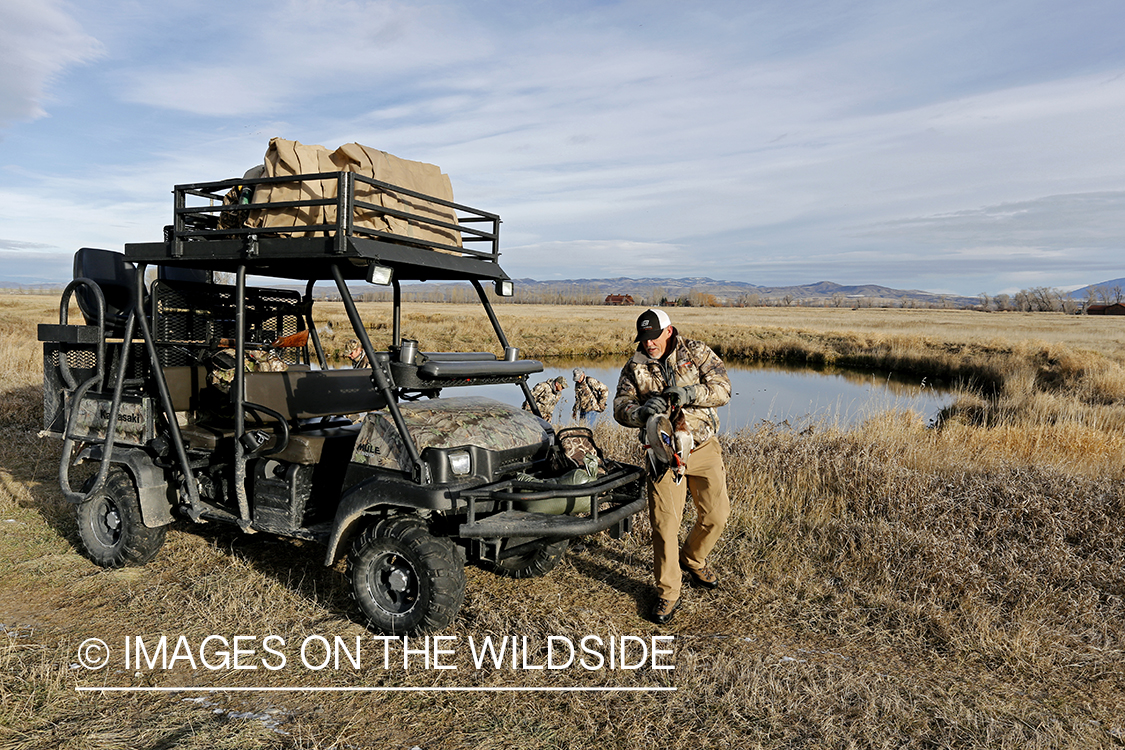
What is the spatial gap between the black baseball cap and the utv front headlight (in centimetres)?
134

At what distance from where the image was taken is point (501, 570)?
17.3 feet

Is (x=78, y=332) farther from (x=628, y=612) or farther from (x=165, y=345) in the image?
(x=628, y=612)

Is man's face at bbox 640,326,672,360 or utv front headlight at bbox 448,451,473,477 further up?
man's face at bbox 640,326,672,360

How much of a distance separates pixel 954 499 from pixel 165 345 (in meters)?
6.31

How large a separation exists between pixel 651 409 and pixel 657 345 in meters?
0.54

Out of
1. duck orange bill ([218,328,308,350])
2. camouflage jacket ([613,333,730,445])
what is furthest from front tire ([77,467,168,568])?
camouflage jacket ([613,333,730,445])

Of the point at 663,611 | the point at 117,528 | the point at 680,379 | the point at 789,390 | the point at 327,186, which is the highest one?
the point at 327,186

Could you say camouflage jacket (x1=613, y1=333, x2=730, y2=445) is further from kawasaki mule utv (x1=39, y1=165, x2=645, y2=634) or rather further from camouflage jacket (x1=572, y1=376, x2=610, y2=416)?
camouflage jacket (x1=572, y1=376, x2=610, y2=416)

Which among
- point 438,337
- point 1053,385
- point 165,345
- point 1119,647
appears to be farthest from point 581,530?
point 438,337

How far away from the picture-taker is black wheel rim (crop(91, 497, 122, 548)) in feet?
17.7

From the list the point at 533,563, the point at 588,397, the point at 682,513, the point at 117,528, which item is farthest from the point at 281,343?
the point at 588,397

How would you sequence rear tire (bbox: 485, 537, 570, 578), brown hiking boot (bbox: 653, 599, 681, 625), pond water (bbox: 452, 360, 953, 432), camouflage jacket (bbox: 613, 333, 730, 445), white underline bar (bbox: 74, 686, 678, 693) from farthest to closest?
pond water (bbox: 452, 360, 953, 432), rear tire (bbox: 485, 537, 570, 578), camouflage jacket (bbox: 613, 333, 730, 445), brown hiking boot (bbox: 653, 599, 681, 625), white underline bar (bbox: 74, 686, 678, 693)

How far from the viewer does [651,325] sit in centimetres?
465

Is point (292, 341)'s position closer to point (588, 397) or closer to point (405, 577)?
point (405, 577)
